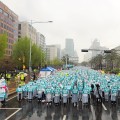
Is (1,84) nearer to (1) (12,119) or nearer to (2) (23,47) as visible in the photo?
(1) (12,119)

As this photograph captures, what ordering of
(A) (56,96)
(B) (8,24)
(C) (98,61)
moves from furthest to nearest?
(C) (98,61) → (B) (8,24) → (A) (56,96)

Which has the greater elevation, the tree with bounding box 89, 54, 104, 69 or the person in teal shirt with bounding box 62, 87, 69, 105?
the tree with bounding box 89, 54, 104, 69

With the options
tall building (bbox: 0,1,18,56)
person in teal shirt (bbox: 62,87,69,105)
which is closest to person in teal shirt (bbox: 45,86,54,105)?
person in teal shirt (bbox: 62,87,69,105)

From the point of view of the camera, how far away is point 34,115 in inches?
563

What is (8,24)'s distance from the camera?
4250 inches

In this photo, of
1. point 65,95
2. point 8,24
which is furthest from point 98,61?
point 65,95

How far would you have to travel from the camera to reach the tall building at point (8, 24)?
99375 millimetres

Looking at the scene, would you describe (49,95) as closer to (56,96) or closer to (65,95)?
(56,96)

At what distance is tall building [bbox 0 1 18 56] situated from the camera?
99375 millimetres

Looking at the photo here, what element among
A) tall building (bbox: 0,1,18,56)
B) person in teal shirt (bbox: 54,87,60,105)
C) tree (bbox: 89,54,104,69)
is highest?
tall building (bbox: 0,1,18,56)

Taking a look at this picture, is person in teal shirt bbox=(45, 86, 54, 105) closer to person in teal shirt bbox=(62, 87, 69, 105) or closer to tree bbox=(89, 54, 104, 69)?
person in teal shirt bbox=(62, 87, 69, 105)

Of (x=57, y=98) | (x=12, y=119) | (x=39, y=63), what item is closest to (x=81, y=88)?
(x=57, y=98)

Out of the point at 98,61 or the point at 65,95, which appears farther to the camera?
the point at 98,61

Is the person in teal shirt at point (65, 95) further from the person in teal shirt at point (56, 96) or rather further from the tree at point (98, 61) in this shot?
the tree at point (98, 61)
